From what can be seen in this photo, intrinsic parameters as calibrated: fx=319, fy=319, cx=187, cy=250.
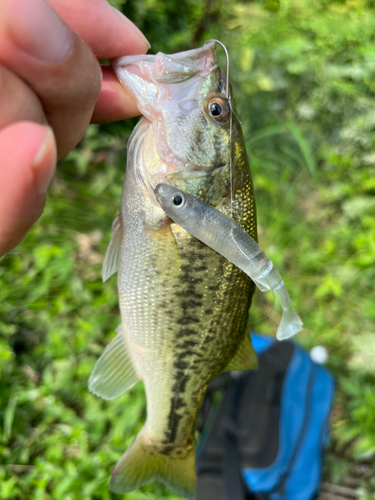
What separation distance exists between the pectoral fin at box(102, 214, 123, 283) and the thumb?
54cm

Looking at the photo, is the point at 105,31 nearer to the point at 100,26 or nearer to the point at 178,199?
the point at 100,26

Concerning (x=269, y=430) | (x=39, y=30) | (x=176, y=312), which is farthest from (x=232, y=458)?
(x=39, y=30)

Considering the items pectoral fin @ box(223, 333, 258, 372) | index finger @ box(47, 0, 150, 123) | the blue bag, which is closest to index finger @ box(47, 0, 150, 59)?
index finger @ box(47, 0, 150, 123)

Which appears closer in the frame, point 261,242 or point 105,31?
point 105,31

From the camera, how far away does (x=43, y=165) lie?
0.68m

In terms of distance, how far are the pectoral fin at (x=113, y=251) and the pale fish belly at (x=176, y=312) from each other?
0.16ft

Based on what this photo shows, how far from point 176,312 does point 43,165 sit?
71 cm

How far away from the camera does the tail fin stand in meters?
1.40

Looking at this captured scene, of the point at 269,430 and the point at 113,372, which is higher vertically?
the point at 113,372

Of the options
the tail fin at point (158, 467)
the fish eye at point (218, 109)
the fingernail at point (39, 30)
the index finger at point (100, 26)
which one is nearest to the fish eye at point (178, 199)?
the fish eye at point (218, 109)

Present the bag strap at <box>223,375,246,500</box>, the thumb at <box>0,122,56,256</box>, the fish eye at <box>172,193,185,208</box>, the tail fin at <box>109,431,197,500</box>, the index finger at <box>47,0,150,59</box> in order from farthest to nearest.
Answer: the bag strap at <box>223,375,246,500</box> → the tail fin at <box>109,431,197,500</box> → the index finger at <box>47,0,150,59</box> → the fish eye at <box>172,193,185,208</box> → the thumb at <box>0,122,56,256</box>

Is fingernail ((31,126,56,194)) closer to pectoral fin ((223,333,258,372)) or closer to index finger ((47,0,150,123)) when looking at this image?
index finger ((47,0,150,123))

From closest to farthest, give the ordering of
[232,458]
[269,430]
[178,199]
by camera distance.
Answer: [178,199] < [232,458] < [269,430]

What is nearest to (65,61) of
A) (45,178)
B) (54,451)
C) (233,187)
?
(45,178)
